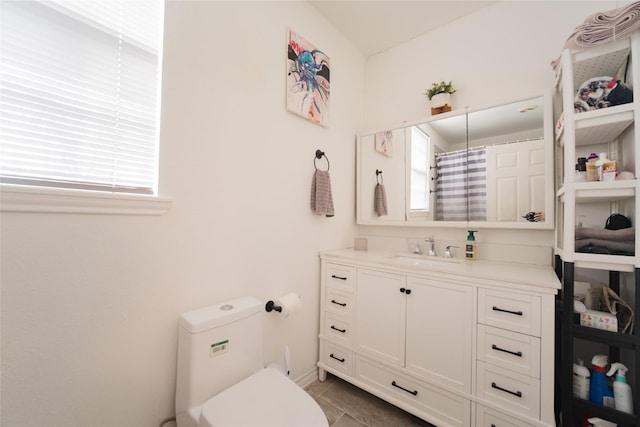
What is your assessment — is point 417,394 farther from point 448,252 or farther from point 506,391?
point 448,252

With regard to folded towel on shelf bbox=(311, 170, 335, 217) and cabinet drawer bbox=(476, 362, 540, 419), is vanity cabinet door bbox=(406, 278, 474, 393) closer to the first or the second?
cabinet drawer bbox=(476, 362, 540, 419)

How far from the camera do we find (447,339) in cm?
132

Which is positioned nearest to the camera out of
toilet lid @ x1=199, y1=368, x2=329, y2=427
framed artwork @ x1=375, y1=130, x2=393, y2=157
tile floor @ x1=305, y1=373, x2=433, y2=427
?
toilet lid @ x1=199, y1=368, x2=329, y2=427

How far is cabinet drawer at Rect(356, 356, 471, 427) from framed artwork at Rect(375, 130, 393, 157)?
159 cm

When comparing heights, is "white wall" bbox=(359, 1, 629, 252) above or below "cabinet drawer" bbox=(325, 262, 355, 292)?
above

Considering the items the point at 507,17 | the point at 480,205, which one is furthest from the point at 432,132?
the point at 507,17

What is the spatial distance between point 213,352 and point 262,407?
309 millimetres

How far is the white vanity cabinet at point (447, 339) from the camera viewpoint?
3.62 feet

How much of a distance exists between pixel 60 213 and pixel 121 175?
234 millimetres

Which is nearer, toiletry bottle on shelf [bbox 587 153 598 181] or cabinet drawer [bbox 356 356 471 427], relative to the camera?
toiletry bottle on shelf [bbox 587 153 598 181]

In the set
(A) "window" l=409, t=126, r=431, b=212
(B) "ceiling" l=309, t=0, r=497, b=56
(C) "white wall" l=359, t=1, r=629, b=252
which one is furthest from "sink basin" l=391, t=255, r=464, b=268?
(B) "ceiling" l=309, t=0, r=497, b=56

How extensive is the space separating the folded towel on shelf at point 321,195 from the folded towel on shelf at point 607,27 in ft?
4.63

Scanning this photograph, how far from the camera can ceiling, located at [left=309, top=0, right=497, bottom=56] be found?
1.79m

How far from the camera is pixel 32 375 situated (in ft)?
2.69
